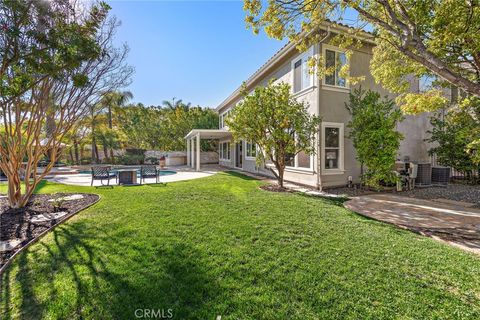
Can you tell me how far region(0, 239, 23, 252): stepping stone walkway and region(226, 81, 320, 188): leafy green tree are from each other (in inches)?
306

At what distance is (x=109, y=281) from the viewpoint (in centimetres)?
319

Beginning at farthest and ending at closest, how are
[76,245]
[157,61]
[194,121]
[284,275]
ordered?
[194,121] → [157,61] → [76,245] → [284,275]

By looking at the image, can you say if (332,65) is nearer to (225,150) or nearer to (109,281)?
(109,281)

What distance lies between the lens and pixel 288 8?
19.7ft

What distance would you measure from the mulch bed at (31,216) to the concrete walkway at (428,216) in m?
8.72

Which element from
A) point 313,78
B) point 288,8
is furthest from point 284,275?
point 313,78

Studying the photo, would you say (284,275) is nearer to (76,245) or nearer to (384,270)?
(384,270)

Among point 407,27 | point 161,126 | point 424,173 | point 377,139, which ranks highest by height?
point 161,126

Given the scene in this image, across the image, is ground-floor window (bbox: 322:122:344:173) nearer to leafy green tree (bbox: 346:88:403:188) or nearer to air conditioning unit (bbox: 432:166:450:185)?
leafy green tree (bbox: 346:88:403:188)

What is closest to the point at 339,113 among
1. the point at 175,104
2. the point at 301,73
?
the point at 301,73

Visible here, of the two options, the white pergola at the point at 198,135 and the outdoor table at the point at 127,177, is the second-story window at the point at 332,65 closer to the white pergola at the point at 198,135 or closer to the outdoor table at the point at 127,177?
the white pergola at the point at 198,135

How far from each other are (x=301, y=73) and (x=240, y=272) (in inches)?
411

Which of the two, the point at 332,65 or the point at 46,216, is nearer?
the point at 46,216

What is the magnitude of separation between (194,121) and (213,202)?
2420 cm
